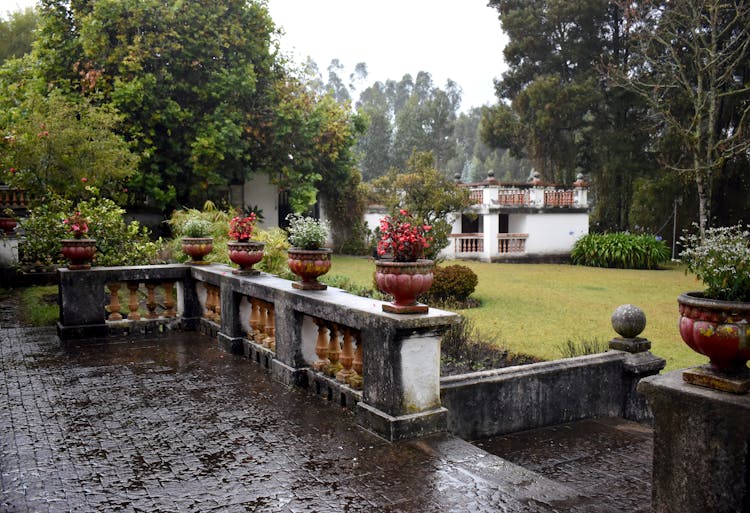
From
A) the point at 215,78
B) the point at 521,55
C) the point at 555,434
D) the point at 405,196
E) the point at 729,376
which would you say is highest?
the point at 521,55

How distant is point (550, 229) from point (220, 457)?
23.5 metres

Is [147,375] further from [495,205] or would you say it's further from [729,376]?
[495,205]

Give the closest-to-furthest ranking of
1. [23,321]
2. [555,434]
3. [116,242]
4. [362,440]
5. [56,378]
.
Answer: [362,440] → [56,378] → [555,434] → [23,321] → [116,242]

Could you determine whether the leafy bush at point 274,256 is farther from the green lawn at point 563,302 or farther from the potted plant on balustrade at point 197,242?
the green lawn at point 563,302

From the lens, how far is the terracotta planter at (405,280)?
13.7 feet

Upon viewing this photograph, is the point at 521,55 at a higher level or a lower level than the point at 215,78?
higher

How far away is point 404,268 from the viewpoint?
13.7ft

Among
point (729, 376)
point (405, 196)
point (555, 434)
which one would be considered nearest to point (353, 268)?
point (405, 196)

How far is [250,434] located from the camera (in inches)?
170

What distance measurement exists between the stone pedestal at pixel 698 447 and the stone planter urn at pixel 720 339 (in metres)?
0.06

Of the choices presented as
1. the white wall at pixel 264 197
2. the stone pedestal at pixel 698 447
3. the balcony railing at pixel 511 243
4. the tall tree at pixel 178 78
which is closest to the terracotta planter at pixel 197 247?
the stone pedestal at pixel 698 447

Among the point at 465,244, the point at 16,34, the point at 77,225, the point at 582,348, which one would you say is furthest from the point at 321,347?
the point at 16,34

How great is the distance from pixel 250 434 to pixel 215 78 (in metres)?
17.3

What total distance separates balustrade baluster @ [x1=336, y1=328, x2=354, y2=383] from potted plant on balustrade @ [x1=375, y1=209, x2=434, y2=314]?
671 millimetres
